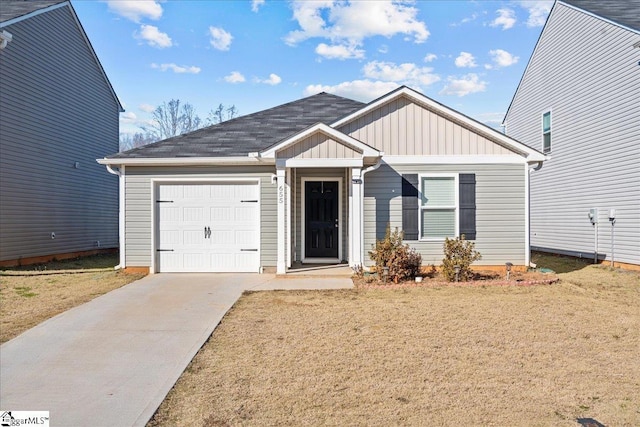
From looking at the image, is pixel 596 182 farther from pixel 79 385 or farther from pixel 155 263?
pixel 79 385

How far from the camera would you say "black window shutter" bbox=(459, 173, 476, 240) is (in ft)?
33.0

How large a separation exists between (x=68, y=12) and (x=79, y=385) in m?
15.1

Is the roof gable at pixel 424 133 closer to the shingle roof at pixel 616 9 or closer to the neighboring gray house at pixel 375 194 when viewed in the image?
the neighboring gray house at pixel 375 194

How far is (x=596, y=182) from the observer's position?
12852mm

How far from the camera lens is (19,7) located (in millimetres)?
13148

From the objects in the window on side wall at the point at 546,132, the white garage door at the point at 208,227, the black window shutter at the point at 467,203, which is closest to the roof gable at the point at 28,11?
the white garage door at the point at 208,227

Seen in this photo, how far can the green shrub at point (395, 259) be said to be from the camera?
28.7 feet

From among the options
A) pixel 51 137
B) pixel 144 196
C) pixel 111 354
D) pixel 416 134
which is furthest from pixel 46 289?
pixel 416 134

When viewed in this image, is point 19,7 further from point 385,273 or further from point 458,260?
point 458,260

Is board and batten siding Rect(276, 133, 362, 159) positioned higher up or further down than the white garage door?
higher up

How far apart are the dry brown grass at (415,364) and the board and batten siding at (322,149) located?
10.9 ft

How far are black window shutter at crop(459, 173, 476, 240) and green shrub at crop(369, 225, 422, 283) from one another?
166 centimetres

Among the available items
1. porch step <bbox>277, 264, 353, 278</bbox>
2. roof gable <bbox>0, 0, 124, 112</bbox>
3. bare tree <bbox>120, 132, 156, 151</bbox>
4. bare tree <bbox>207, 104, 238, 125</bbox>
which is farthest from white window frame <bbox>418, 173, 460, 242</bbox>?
bare tree <bbox>120, 132, 156, 151</bbox>

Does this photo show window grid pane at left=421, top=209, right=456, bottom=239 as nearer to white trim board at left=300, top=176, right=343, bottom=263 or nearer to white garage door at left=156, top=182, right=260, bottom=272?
white trim board at left=300, top=176, right=343, bottom=263
